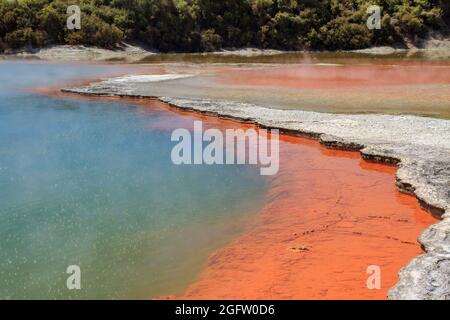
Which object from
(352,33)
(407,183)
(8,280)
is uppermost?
(352,33)

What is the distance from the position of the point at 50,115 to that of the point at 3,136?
3.65 metres

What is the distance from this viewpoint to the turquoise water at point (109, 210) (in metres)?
7.18

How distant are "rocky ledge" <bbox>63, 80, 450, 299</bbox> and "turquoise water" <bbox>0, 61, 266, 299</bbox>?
2.76m

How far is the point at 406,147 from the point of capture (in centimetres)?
1243

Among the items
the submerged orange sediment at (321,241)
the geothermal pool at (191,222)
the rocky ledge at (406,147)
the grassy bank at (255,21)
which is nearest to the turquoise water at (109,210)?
the geothermal pool at (191,222)

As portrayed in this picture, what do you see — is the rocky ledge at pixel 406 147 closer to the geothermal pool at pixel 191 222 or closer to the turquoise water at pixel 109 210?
the geothermal pool at pixel 191 222

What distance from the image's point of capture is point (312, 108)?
19.1 m

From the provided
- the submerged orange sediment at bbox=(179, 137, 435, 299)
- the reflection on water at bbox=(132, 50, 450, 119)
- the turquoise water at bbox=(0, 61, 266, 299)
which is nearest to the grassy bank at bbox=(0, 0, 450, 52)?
the reflection on water at bbox=(132, 50, 450, 119)

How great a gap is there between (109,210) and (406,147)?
6.97m

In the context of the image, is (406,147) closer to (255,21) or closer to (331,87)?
(331,87)

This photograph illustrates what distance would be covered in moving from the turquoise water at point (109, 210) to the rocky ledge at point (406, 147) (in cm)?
276

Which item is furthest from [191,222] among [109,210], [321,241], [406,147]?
[406,147]
